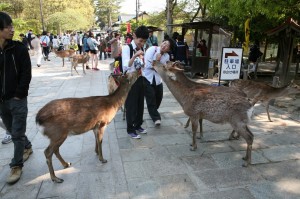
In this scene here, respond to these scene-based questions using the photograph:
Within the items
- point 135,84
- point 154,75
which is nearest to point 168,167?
point 135,84

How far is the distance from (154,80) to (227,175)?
2388mm

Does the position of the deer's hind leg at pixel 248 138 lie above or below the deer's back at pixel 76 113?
below

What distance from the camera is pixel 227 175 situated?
13.0 ft

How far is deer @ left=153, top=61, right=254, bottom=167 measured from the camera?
4254mm

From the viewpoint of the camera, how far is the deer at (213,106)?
425 cm

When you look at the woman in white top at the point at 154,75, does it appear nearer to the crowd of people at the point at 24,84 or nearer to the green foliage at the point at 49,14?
the crowd of people at the point at 24,84

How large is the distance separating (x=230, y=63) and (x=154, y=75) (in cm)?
276

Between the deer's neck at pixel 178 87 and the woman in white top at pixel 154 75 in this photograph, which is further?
the woman in white top at pixel 154 75

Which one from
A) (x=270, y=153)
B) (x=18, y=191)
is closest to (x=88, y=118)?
(x=18, y=191)

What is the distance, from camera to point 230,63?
734 cm

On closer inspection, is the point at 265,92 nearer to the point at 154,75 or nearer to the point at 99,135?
the point at 154,75

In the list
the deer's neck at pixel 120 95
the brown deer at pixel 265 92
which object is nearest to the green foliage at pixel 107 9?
the brown deer at pixel 265 92

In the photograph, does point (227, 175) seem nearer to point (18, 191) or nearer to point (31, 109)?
point (18, 191)

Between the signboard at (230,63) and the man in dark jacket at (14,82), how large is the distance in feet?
16.4
